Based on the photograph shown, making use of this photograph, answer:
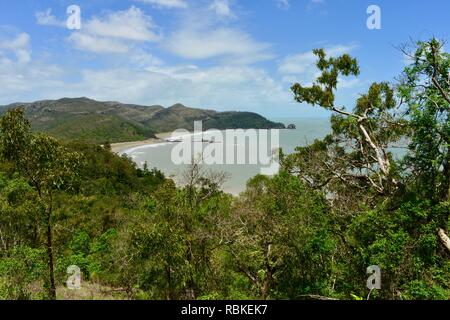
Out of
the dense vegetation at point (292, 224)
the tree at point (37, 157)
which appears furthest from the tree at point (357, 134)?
the tree at point (37, 157)

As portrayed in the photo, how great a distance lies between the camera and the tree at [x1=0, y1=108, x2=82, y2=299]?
33.0 feet

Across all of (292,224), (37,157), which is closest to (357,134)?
(292,224)

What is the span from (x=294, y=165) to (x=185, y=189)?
26.2ft

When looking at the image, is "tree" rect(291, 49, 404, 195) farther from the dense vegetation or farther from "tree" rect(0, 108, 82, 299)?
"tree" rect(0, 108, 82, 299)

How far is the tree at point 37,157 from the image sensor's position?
33.0 ft

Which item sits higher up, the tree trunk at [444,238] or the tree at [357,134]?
the tree at [357,134]

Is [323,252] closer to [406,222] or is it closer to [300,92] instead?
[406,222]

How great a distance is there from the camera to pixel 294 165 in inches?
734

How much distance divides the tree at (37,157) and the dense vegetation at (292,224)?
0.09 ft

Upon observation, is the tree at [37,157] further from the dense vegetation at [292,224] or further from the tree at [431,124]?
the tree at [431,124]

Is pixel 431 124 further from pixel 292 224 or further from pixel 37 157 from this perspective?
pixel 37 157

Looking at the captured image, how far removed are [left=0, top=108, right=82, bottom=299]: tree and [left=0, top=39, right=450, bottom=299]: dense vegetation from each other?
29 millimetres

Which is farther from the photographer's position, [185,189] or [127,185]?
[127,185]

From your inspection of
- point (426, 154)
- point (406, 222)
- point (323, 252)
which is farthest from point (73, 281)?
point (426, 154)
